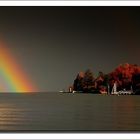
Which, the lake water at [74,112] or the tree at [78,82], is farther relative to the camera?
the tree at [78,82]

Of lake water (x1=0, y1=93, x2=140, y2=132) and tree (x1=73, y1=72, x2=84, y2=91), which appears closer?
lake water (x1=0, y1=93, x2=140, y2=132)

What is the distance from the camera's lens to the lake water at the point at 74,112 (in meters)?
6.89

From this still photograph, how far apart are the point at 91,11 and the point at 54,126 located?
1351 mm

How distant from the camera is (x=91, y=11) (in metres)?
7.02

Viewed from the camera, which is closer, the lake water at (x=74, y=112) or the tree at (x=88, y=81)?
the lake water at (x=74, y=112)

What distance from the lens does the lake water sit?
689cm

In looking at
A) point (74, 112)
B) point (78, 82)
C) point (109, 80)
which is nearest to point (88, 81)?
point (78, 82)

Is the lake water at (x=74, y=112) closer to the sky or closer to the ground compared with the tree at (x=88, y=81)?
closer to the ground

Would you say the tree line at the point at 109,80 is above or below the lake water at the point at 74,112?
above

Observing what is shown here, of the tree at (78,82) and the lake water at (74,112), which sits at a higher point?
the tree at (78,82)

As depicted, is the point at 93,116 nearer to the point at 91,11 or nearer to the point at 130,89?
the point at 130,89

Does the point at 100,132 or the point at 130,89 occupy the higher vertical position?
the point at 130,89

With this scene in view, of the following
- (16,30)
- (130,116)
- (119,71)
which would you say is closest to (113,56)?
(119,71)

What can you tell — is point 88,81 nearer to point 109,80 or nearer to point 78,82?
point 78,82
